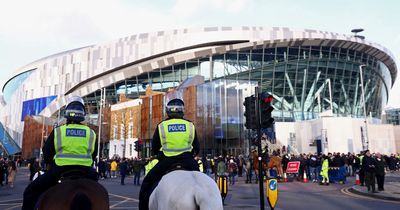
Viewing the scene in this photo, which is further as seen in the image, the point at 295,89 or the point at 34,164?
the point at 295,89

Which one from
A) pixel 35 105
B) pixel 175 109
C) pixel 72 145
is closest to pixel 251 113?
pixel 175 109

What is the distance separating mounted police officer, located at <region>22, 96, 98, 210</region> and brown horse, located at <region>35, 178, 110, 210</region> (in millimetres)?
310

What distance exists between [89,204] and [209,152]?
41.2m

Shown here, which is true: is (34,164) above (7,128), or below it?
below

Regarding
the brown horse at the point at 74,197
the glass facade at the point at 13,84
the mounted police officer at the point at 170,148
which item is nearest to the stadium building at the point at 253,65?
the glass facade at the point at 13,84

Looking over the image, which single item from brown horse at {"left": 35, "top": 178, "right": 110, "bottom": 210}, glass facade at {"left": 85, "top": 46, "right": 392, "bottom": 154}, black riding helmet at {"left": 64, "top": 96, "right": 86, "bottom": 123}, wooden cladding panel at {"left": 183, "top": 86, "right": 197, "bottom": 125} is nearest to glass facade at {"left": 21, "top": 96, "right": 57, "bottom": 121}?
glass facade at {"left": 85, "top": 46, "right": 392, "bottom": 154}

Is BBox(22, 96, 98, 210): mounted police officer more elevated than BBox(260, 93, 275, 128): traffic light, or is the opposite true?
BBox(260, 93, 275, 128): traffic light

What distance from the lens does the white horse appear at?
11.6 feet

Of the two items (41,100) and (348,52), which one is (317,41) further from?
(41,100)

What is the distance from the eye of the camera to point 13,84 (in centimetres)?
10444

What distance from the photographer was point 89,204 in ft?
12.4

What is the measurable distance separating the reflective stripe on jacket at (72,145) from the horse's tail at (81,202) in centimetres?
60

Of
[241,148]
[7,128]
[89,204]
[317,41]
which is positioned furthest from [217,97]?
[7,128]

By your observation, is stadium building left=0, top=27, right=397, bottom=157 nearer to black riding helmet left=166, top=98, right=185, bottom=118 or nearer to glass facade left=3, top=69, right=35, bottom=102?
glass facade left=3, top=69, right=35, bottom=102
